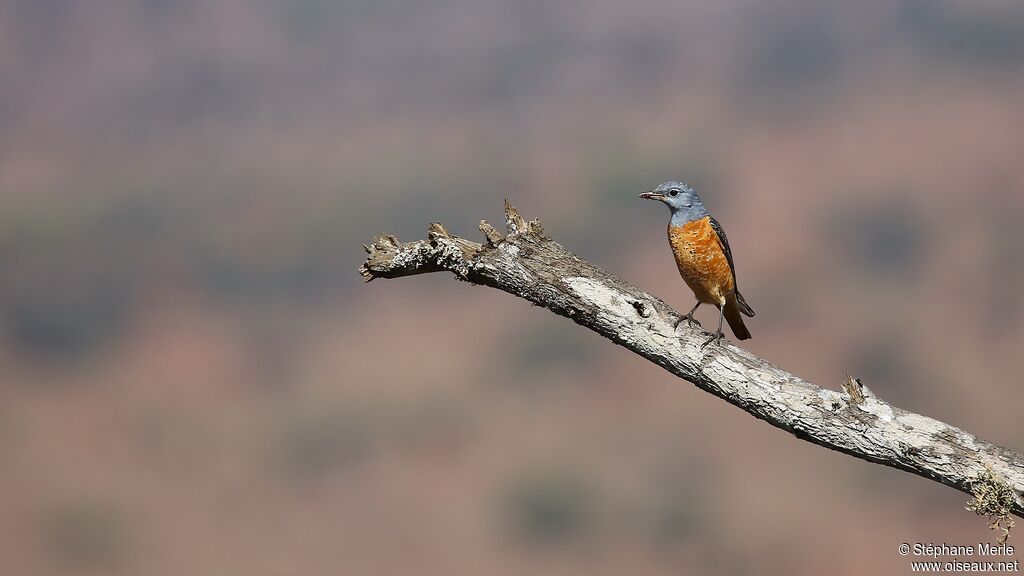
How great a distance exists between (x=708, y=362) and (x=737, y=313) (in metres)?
2.22

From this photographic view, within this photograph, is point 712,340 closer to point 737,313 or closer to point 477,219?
point 737,313

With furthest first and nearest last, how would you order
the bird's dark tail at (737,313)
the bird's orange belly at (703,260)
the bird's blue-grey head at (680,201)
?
the bird's dark tail at (737,313), the bird's blue-grey head at (680,201), the bird's orange belly at (703,260)

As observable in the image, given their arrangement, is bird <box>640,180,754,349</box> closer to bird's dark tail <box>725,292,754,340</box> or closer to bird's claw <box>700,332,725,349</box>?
bird's dark tail <box>725,292,754,340</box>

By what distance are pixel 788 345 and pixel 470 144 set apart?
74.2ft

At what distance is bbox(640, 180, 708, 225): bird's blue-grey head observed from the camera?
7934 millimetres

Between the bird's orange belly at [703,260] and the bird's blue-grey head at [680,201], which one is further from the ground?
the bird's blue-grey head at [680,201]

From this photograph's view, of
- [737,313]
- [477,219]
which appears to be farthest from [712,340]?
[477,219]

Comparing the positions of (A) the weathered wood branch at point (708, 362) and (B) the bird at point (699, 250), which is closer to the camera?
(A) the weathered wood branch at point (708, 362)

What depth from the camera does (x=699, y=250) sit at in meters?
7.73

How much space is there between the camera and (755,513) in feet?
76.0

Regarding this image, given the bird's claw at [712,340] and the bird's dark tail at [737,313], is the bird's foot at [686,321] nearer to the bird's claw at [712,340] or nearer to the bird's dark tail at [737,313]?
the bird's claw at [712,340]

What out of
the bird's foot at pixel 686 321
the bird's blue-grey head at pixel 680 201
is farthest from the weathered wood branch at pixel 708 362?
the bird's blue-grey head at pixel 680 201

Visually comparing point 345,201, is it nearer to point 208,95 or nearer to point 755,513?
point 208,95

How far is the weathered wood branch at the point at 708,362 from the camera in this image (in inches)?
214
